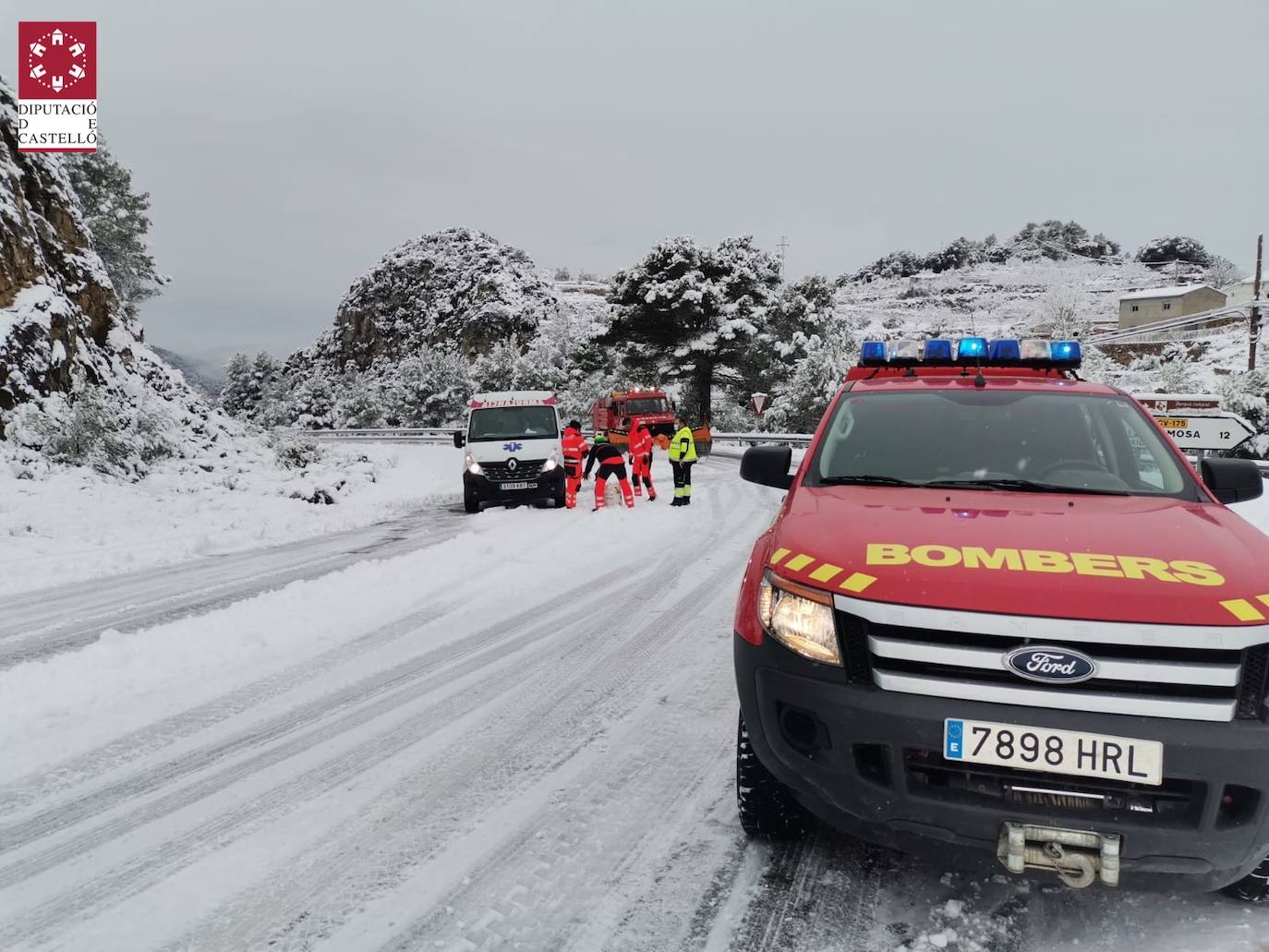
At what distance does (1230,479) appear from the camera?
3.34 m

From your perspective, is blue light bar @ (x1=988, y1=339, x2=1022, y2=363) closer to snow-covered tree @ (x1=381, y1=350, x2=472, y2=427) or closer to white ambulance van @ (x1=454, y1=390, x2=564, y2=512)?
white ambulance van @ (x1=454, y1=390, x2=564, y2=512)

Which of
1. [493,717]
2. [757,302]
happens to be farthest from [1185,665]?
[757,302]

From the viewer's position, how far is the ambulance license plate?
1967mm

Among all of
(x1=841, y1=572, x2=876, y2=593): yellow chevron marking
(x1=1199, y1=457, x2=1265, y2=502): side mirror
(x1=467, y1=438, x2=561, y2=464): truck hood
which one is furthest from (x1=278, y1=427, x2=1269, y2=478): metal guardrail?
(x1=841, y1=572, x2=876, y2=593): yellow chevron marking

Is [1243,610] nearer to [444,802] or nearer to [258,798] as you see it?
[444,802]

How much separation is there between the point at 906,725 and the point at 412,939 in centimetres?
163

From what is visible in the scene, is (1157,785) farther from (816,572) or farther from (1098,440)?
(1098,440)

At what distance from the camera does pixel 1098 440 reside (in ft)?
11.2

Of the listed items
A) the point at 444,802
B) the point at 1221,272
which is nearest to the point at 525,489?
the point at 444,802

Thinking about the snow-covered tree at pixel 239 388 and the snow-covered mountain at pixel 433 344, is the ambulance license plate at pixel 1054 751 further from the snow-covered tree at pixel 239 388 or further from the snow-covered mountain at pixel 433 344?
the snow-covered tree at pixel 239 388

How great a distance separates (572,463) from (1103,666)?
1146 cm

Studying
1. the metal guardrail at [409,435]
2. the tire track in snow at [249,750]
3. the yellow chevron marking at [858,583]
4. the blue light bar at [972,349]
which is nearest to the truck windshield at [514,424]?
the tire track in snow at [249,750]

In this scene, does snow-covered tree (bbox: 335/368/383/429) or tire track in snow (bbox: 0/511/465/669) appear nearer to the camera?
tire track in snow (bbox: 0/511/465/669)

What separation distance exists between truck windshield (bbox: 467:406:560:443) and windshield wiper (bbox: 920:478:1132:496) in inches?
413
